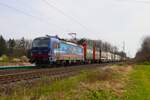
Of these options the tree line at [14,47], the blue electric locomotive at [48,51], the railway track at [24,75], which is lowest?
the railway track at [24,75]

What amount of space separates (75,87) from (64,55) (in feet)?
79.6

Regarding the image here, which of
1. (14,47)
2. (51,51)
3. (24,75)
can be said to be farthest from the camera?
(14,47)

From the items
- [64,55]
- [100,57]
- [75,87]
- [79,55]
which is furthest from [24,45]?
[75,87]

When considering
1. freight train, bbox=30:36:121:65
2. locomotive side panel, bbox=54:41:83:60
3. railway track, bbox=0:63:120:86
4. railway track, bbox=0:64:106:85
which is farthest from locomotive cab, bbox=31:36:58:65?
railway track, bbox=0:64:106:85

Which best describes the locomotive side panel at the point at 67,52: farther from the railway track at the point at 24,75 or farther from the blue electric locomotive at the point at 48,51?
the railway track at the point at 24,75

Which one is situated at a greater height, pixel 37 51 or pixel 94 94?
pixel 37 51

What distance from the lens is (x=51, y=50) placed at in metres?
34.6

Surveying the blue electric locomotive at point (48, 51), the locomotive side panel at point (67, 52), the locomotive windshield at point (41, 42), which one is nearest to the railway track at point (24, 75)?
the blue electric locomotive at point (48, 51)

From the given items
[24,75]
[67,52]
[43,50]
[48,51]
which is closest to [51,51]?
[48,51]

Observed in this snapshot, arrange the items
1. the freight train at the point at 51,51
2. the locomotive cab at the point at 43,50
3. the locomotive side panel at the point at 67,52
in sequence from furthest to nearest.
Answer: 1. the locomotive side panel at the point at 67,52
2. the freight train at the point at 51,51
3. the locomotive cab at the point at 43,50

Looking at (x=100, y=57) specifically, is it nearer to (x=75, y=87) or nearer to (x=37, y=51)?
(x=37, y=51)

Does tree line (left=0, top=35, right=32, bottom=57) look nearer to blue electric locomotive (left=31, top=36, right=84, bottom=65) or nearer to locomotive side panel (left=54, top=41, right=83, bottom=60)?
locomotive side panel (left=54, top=41, right=83, bottom=60)

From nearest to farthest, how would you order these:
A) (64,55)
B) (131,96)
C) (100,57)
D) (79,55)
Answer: (131,96) < (64,55) < (79,55) < (100,57)

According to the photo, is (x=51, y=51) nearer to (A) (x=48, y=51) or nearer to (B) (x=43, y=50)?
(A) (x=48, y=51)
